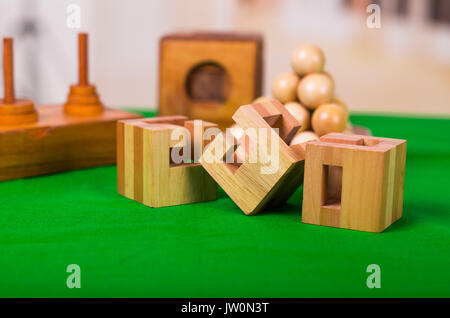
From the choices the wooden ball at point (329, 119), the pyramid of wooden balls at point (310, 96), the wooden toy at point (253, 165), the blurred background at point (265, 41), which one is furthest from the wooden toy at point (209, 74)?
the blurred background at point (265, 41)

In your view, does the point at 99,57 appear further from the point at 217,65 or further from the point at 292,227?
the point at 292,227

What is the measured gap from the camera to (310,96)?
1621 mm

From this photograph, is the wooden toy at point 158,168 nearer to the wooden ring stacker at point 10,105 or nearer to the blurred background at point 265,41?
the wooden ring stacker at point 10,105

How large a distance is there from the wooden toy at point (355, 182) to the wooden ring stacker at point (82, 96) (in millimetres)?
750

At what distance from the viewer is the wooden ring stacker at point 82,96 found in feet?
5.51

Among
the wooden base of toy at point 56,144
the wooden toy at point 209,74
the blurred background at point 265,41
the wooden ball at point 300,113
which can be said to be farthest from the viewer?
the blurred background at point 265,41

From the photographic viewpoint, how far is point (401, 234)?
1125 mm

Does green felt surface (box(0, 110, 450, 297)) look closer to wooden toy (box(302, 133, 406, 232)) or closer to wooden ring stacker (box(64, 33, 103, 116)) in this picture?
wooden toy (box(302, 133, 406, 232))

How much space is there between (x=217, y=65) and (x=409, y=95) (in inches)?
71.2

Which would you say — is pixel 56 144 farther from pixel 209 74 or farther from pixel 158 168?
pixel 209 74

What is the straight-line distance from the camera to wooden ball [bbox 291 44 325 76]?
167cm

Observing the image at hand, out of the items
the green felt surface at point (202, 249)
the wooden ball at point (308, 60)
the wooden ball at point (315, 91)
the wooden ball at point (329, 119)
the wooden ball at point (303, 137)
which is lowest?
the green felt surface at point (202, 249)

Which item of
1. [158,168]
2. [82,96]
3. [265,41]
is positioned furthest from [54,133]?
[265,41]

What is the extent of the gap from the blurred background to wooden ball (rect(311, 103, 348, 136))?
1.78m
